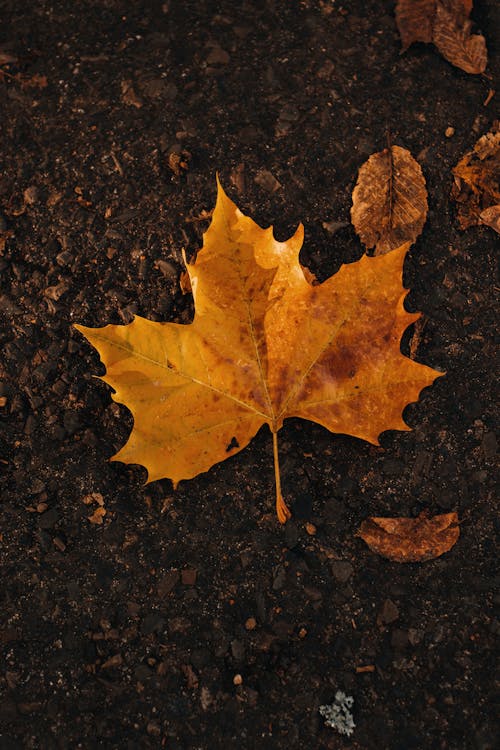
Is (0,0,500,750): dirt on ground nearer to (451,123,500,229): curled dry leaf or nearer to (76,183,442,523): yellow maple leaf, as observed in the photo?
(451,123,500,229): curled dry leaf

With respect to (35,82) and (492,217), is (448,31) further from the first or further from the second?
(35,82)

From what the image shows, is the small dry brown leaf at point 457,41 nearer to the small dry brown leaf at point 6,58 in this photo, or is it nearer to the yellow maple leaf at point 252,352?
the yellow maple leaf at point 252,352

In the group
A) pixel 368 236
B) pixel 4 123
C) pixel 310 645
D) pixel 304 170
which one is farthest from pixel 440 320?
pixel 4 123

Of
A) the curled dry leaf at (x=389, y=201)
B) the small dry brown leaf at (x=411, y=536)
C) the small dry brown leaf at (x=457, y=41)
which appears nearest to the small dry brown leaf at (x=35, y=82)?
the curled dry leaf at (x=389, y=201)

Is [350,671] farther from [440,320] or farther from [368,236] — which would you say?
[368,236]

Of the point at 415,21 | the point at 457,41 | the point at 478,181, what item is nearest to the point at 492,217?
the point at 478,181

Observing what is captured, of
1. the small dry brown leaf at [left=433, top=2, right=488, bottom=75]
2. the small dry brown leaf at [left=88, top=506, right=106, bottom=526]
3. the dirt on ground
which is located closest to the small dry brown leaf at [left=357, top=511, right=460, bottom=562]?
the dirt on ground
